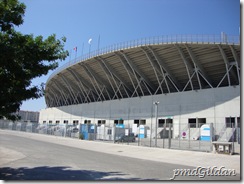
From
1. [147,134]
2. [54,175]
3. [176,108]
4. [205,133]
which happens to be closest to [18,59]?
[54,175]

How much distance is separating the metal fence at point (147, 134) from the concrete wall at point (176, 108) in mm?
1648

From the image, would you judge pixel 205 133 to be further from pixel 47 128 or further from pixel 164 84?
pixel 47 128

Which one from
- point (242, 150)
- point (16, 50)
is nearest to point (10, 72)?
point (16, 50)

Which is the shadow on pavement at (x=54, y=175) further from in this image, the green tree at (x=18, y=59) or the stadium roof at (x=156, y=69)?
the stadium roof at (x=156, y=69)

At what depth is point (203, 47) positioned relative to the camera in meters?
34.9

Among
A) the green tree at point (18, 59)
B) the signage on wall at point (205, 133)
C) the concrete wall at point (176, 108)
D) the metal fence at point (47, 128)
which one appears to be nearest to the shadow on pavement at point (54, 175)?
the green tree at point (18, 59)

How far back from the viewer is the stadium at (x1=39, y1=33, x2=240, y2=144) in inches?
1377

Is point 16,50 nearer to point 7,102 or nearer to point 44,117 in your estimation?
point 7,102

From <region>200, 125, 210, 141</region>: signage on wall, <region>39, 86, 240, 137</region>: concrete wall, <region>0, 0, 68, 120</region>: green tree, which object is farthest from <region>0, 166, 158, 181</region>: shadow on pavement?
<region>39, 86, 240, 137</region>: concrete wall

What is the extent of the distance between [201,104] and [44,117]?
58.0 m

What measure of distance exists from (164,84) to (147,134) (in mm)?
13241

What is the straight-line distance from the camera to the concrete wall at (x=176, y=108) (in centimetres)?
3525

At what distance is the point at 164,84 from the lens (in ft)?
153

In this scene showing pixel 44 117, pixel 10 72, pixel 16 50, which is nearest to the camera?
pixel 16 50
